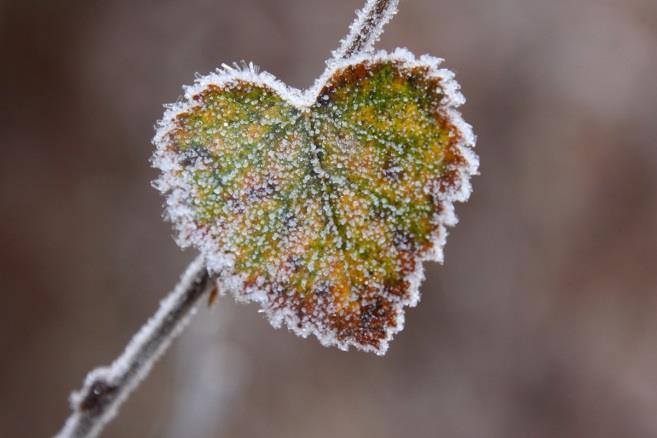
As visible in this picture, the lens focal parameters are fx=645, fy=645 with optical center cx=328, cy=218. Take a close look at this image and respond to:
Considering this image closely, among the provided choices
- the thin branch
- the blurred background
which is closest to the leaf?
the thin branch

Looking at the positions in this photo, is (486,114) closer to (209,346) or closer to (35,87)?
(209,346)

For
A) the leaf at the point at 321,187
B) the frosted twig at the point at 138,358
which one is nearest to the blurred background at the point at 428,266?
the frosted twig at the point at 138,358

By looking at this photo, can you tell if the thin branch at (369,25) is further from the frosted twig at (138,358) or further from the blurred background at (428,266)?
the blurred background at (428,266)

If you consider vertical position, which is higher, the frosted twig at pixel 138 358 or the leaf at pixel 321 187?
the leaf at pixel 321 187

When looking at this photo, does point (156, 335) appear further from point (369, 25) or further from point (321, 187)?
point (369, 25)

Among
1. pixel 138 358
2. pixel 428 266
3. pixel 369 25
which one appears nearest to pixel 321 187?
pixel 369 25

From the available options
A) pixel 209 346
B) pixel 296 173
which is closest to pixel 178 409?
pixel 209 346

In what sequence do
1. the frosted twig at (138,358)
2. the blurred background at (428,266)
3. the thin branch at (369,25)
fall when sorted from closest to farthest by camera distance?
the thin branch at (369,25) < the frosted twig at (138,358) < the blurred background at (428,266)
